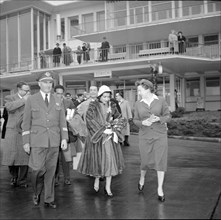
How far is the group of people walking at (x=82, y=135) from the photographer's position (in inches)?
194

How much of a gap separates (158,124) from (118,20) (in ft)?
79.4

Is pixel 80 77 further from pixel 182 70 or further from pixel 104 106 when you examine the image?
pixel 104 106

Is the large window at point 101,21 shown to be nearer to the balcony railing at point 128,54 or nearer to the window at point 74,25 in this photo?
the window at point 74,25

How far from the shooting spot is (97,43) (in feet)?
101

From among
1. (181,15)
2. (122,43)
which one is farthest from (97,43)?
(181,15)

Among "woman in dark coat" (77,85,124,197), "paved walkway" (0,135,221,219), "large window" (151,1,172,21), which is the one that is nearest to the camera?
"paved walkway" (0,135,221,219)

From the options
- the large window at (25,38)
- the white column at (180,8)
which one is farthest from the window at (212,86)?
the large window at (25,38)

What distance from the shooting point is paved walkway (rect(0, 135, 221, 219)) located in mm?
4594

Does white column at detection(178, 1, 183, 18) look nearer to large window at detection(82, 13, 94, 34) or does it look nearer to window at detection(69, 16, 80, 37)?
large window at detection(82, 13, 94, 34)

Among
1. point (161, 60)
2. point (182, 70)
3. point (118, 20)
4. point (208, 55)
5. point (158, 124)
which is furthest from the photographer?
point (118, 20)

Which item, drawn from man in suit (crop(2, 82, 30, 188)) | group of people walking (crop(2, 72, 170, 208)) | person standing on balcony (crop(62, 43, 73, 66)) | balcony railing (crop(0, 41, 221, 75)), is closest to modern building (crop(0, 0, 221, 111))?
balcony railing (crop(0, 41, 221, 75))

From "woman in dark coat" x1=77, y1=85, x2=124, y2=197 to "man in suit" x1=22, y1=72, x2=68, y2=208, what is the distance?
713mm

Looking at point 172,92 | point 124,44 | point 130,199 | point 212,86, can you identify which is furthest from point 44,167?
point 124,44

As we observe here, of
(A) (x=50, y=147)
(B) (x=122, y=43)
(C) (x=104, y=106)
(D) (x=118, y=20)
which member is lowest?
(A) (x=50, y=147)
